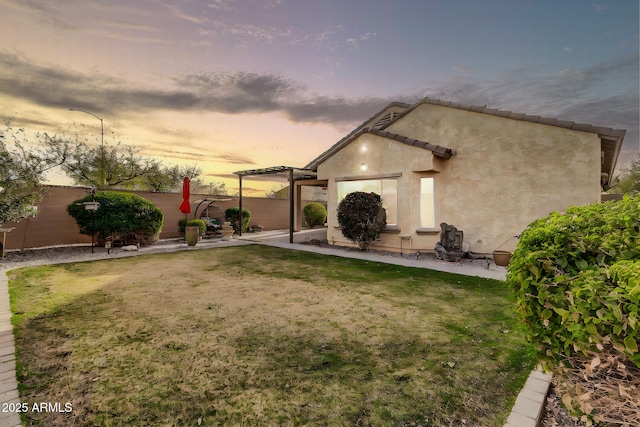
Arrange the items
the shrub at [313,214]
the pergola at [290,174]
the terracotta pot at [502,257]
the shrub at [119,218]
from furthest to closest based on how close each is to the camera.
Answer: the shrub at [313,214] → the pergola at [290,174] → the shrub at [119,218] → the terracotta pot at [502,257]

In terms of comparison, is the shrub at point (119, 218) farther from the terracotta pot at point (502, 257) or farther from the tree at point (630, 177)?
the tree at point (630, 177)

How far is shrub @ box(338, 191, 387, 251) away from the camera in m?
10.4

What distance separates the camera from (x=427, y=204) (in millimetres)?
10633

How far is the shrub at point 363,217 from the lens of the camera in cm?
1045

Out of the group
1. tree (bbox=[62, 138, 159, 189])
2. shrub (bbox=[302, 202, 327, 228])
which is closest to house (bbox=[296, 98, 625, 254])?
shrub (bbox=[302, 202, 327, 228])

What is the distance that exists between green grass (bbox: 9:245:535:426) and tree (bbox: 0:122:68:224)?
14.2 ft

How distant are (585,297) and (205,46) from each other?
42.5ft

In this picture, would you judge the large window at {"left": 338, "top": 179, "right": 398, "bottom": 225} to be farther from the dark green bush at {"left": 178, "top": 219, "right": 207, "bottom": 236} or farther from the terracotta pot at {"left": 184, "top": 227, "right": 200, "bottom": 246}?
the dark green bush at {"left": 178, "top": 219, "right": 207, "bottom": 236}

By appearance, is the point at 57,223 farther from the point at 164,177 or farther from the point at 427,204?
the point at 427,204

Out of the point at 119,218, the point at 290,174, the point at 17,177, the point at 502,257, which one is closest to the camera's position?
the point at 502,257

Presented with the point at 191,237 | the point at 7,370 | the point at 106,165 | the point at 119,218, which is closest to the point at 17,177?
the point at 119,218

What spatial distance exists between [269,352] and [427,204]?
901 cm

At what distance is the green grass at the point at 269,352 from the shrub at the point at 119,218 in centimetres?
483

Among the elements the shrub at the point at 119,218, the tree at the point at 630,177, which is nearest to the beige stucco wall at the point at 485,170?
the shrub at the point at 119,218
